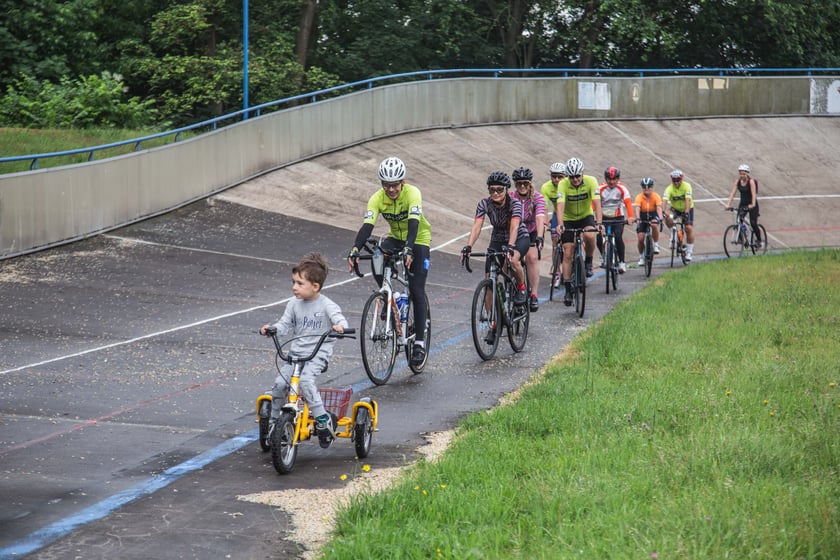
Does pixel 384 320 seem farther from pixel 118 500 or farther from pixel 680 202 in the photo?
pixel 680 202

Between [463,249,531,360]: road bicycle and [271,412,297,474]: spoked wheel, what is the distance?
432 cm

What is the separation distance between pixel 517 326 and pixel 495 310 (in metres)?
0.67

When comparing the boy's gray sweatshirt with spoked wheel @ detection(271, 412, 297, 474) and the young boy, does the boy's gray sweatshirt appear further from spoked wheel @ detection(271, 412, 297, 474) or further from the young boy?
spoked wheel @ detection(271, 412, 297, 474)

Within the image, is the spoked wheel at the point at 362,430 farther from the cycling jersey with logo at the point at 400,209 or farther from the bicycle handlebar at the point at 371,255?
the cycling jersey with logo at the point at 400,209

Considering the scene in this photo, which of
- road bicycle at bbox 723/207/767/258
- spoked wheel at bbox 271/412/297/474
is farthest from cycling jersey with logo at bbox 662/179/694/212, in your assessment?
spoked wheel at bbox 271/412/297/474

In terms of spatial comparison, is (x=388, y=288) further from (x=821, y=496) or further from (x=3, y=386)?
(x=821, y=496)

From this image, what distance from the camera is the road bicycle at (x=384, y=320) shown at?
10.0m

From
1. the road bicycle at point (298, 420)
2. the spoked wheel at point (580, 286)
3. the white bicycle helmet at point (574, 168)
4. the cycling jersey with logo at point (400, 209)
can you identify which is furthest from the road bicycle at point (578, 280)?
the road bicycle at point (298, 420)

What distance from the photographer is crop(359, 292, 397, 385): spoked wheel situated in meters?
9.95

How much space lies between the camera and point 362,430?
7.38m

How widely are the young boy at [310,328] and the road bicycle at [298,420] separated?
0.04 metres

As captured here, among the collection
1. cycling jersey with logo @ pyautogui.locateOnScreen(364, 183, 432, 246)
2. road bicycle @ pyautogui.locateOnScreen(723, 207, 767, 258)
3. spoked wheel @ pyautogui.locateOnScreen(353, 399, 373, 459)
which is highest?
cycling jersey with logo @ pyautogui.locateOnScreen(364, 183, 432, 246)

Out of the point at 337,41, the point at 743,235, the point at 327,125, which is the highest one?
the point at 337,41

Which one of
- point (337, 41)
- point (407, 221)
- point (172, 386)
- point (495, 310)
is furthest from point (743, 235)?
point (337, 41)
